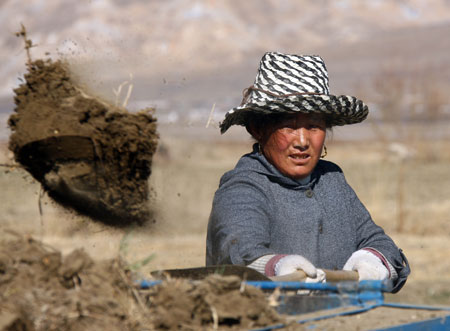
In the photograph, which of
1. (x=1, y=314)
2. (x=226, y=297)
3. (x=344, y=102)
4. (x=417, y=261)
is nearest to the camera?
(x=1, y=314)

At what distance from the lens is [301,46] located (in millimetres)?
92500

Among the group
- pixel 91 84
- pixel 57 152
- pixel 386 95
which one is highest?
pixel 386 95

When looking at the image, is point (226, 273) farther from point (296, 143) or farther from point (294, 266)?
point (296, 143)

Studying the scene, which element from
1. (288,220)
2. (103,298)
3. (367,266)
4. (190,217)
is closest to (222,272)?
(103,298)

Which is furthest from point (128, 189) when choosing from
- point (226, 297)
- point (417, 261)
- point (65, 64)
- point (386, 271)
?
point (417, 261)

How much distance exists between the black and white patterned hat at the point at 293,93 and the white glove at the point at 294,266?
2.41 feet

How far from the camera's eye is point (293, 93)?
304 cm

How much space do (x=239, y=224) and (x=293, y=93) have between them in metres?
0.61

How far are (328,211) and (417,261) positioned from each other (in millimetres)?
5924

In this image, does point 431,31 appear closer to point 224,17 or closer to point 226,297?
point 224,17

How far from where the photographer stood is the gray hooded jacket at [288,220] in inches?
115

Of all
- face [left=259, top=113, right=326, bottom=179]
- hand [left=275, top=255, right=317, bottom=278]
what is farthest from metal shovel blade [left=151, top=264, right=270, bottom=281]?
face [left=259, top=113, right=326, bottom=179]

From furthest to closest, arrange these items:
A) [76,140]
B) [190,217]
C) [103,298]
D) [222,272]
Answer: [190,217] → [76,140] → [222,272] → [103,298]

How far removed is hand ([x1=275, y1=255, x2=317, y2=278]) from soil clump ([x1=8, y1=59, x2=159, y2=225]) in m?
1.54
